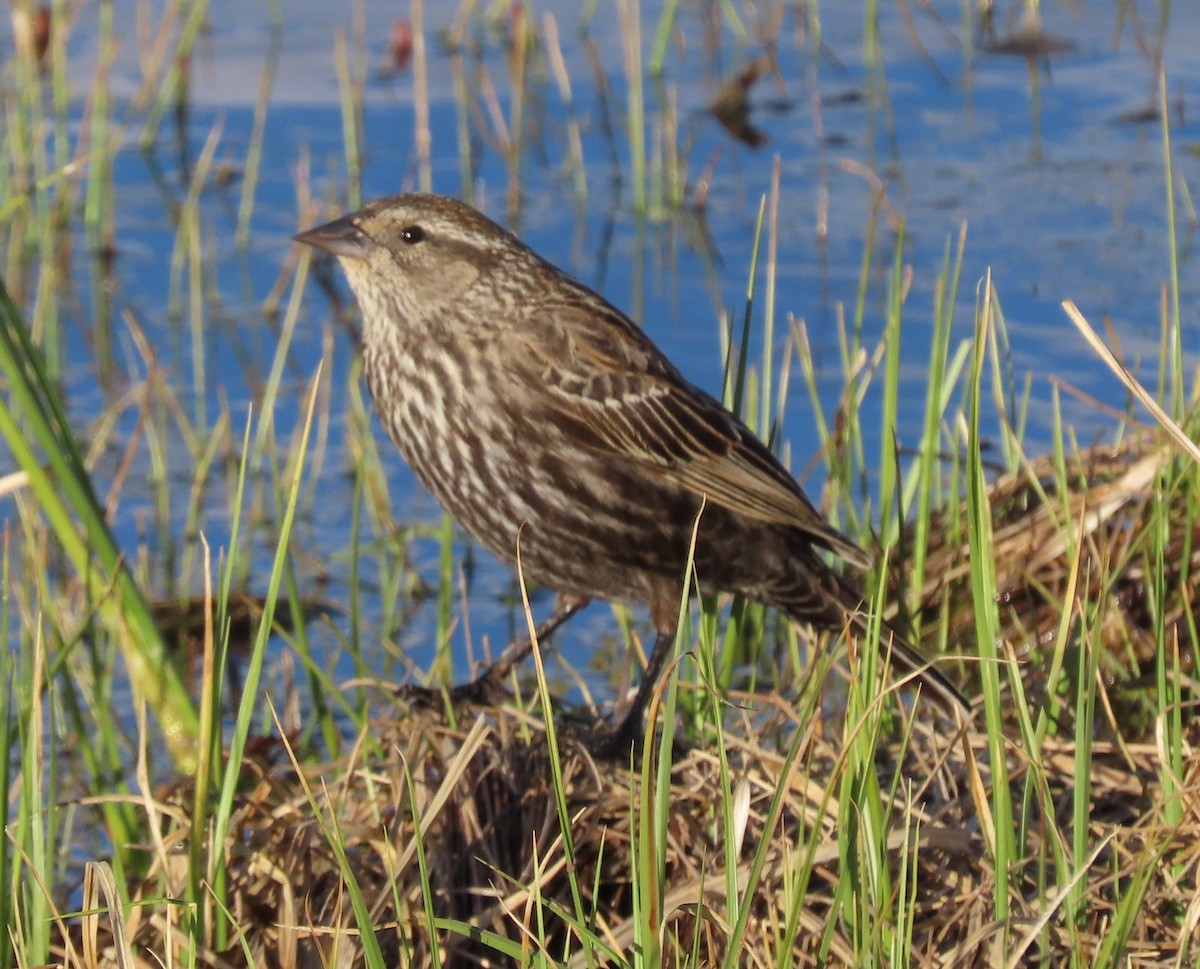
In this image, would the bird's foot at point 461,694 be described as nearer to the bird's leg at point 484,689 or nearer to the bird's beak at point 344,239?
the bird's leg at point 484,689


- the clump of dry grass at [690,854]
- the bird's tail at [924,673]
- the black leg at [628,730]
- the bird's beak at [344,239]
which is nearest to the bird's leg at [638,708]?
the black leg at [628,730]

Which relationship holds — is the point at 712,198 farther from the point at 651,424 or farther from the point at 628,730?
the point at 628,730

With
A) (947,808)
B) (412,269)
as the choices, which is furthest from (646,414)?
(947,808)

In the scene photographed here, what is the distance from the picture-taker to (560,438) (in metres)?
4.32

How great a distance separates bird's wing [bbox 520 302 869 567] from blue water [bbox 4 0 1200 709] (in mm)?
1132

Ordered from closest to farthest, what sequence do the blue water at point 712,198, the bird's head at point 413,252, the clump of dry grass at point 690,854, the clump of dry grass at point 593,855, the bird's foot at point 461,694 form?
the clump of dry grass at point 690,854, the clump of dry grass at point 593,855, the bird's foot at point 461,694, the bird's head at point 413,252, the blue water at point 712,198

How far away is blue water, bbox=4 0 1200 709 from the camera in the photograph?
6613 mm

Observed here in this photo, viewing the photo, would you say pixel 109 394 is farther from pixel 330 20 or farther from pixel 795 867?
pixel 795 867

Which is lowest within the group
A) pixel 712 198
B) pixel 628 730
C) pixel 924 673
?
pixel 628 730

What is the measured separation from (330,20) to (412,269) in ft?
19.0

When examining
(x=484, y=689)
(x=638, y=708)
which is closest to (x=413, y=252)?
(x=484, y=689)

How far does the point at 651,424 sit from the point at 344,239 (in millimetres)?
798

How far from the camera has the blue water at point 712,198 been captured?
661cm

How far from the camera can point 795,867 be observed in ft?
9.93
